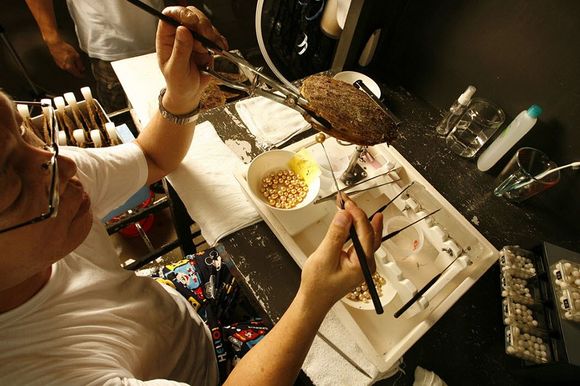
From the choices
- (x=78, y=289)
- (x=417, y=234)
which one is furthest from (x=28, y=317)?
(x=417, y=234)

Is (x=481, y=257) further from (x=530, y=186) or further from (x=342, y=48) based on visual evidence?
(x=342, y=48)

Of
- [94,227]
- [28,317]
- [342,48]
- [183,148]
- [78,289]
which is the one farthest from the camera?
[342,48]

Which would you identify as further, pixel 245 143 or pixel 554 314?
pixel 245 143

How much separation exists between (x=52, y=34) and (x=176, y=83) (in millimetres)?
1517

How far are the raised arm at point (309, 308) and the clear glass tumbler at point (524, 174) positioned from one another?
2.88 ft

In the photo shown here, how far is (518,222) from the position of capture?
52.3 inches

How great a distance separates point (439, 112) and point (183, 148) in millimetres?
1299

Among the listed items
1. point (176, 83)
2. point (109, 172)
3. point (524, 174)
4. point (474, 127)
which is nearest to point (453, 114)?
point (474, 127)

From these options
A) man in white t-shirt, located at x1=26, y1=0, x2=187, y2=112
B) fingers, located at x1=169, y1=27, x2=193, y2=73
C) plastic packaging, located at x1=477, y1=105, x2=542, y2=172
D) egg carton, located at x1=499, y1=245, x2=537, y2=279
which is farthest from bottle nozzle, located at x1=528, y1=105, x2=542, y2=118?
man in white t-shirt, located at x1=26, y1=0, x2=187, y2=112

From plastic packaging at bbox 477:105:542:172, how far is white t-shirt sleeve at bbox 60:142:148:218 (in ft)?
4.69

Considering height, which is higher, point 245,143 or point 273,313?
point 245,143

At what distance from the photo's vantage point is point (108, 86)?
6.56ft

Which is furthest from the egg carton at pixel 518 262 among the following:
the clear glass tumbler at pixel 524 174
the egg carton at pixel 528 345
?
the clear glass tumbler at pixel 524 174

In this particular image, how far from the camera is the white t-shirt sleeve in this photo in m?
0.93
